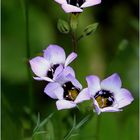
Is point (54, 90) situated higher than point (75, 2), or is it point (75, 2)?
point (75, 2)

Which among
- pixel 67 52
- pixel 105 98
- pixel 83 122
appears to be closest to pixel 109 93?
pixel 105 98

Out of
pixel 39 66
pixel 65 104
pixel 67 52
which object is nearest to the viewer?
pixel 65 104

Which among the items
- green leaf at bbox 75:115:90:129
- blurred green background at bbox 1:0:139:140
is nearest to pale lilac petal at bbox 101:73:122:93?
green leaf at bbox 75:115:90:129

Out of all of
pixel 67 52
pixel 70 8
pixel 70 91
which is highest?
pixel 70 8

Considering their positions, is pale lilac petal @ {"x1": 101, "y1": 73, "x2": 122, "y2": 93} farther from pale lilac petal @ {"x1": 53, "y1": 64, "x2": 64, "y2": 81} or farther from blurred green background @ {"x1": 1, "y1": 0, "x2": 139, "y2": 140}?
blurred green background @ {"x1": 1, "y1": 0, "x2": 139, "y2": 140}

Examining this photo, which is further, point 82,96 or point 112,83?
point 112,83

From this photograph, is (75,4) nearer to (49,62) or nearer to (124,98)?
(49,62)

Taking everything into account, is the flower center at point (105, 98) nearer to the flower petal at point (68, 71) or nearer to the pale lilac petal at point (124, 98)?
the pale lilac petal at point (124, 98)

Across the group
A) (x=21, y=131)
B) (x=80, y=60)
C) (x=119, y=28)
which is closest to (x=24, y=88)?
(x=80, y=60)
